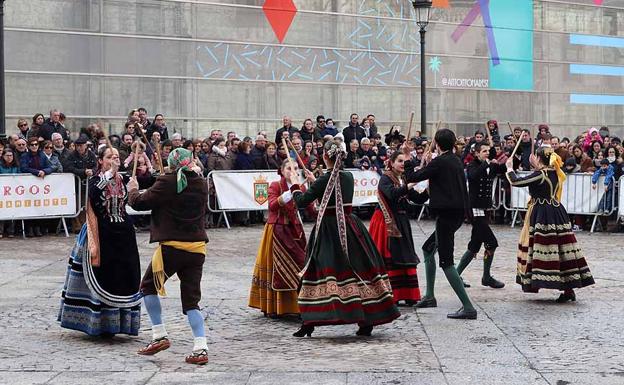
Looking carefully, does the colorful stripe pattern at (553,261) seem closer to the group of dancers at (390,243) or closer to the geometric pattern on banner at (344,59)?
the group of dancers at (390,243)

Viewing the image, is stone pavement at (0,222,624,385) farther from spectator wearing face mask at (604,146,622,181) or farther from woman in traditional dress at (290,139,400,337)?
spectator wearing face mask at (604,146,622,181)

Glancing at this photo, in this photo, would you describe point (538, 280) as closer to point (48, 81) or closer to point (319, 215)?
point (319, 215)

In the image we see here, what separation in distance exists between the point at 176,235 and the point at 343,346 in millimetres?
1718

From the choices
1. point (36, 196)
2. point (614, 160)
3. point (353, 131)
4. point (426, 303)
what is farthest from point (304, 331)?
point (353, 131)

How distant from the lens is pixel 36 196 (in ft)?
59.8

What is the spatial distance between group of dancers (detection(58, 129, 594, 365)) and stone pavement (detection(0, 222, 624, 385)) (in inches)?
9.0

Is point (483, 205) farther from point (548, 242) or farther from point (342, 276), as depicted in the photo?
point (342, 276)

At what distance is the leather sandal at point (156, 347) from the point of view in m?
8.73

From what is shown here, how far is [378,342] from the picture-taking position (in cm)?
941

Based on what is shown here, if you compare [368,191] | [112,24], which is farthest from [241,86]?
[368,191]

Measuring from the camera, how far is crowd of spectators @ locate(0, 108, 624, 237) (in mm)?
18234

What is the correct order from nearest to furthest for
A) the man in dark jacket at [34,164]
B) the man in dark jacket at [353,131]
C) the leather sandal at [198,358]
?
1. the leather sandal at [198,358]
2. the man in dark jacket at [34,164]
3. the man in dark jacket at [353,131]

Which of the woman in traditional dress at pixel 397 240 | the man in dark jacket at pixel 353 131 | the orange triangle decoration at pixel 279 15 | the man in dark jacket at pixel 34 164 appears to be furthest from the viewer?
the orange triangle decoration at pixel 279 15

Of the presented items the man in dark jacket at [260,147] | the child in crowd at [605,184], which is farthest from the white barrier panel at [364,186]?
the child in crowd at [605,184]
